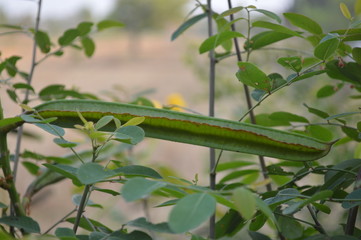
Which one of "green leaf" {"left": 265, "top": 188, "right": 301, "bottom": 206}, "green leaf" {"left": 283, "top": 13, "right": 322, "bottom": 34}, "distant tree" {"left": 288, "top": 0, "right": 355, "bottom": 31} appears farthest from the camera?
"distant tree" {"left": 288, "top": 0, "right": 355, "bottom": 31}

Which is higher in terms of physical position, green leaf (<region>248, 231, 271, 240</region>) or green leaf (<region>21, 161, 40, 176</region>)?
green leaf (<region>21, 161, 40, 176</region>)

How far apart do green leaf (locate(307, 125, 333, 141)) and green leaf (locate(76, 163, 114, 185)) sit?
0.32m

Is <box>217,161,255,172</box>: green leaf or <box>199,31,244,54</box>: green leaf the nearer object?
<box>199,31,244,54</box>: green leaf

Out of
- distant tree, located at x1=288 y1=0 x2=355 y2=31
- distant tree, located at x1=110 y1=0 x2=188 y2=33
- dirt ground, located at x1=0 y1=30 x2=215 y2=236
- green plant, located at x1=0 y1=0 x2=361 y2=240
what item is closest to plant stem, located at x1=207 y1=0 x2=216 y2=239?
green plant, located at x1=0 y1=0 x2=361 y2=240

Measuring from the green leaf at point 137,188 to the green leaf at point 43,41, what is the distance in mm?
378

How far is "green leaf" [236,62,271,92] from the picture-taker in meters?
0.42

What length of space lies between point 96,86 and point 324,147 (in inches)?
248

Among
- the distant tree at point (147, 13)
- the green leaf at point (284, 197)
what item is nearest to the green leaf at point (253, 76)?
the green leaf at point (284, 197)

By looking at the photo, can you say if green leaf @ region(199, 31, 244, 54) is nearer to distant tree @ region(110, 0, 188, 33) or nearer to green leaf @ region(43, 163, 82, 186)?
green leaf @ region(43, 163, 82, 186)

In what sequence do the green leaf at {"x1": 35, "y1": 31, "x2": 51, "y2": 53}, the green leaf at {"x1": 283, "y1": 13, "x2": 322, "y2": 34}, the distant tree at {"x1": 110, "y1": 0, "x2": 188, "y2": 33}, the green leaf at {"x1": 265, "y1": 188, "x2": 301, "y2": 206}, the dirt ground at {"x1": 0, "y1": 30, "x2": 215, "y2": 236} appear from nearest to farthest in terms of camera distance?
1. the green leaf at {"x1": 265, "y1": 188, "x2": 301, "y2": 206}
2. the green leaf at {"x1": 283, "y1": 13, "x2": 322, "y2": 34}
3. the green leaf at {"x1": 35, "y1": 31, "x2": 51, "y2": 53}
4. the dirt ground at {"x1": 0, "y1": 30, "x2": 215, "y2": 236}
5. the distant tree at {"x1": 110, "y1": 0, "x2": 188, "y2": 33}

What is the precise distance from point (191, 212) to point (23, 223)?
0.21 metres

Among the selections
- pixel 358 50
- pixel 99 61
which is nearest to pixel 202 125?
pixel 358 50

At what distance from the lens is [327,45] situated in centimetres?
42

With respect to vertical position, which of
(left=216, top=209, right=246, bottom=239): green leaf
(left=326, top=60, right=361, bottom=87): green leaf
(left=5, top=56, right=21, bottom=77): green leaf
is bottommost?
(left=216, top=209, right=246, bottom=239): green leaf
